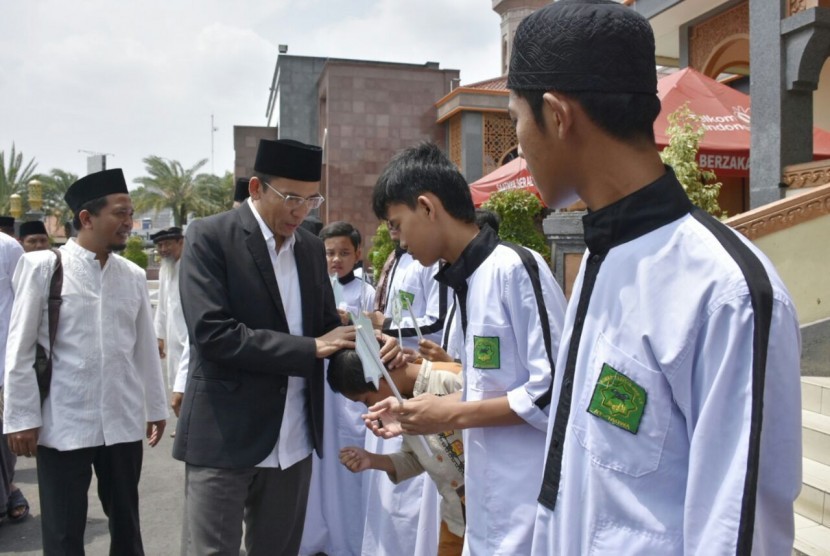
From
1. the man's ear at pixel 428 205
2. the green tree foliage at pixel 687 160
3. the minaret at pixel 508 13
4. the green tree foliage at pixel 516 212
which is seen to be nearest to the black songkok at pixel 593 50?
the man's ear at pixel 428 205

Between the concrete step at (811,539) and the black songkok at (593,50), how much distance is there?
118 inches

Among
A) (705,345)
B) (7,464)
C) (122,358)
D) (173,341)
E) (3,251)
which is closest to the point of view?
(705,345)

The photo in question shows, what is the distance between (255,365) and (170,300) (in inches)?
154

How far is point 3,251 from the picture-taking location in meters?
4.95

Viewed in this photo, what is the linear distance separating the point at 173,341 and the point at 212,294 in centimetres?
368

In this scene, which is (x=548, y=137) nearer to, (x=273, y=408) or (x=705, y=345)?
(x=705, y=345)

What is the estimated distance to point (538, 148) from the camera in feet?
4.00

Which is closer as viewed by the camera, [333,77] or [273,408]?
[273,408]

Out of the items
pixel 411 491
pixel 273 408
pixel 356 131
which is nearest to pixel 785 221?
pixel 411 491

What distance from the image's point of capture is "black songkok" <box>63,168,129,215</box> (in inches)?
126

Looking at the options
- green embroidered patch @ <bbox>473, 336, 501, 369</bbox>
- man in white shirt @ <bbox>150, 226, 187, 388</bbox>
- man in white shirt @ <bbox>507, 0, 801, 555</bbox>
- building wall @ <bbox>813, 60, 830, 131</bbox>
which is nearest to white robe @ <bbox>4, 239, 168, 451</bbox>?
green embroidered patch @ <bbox>473, 336, 501, 369</bbox>

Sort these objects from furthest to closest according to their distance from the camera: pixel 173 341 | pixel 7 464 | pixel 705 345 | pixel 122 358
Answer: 1. pixel 173 341
2. pixel 7 464
3. pixel 122 358
4. pixel 705 345

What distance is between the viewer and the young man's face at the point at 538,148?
1.21m

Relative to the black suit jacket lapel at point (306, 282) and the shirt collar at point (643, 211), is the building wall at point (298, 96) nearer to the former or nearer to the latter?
the black suit jacket lapel at point (306, 282)
